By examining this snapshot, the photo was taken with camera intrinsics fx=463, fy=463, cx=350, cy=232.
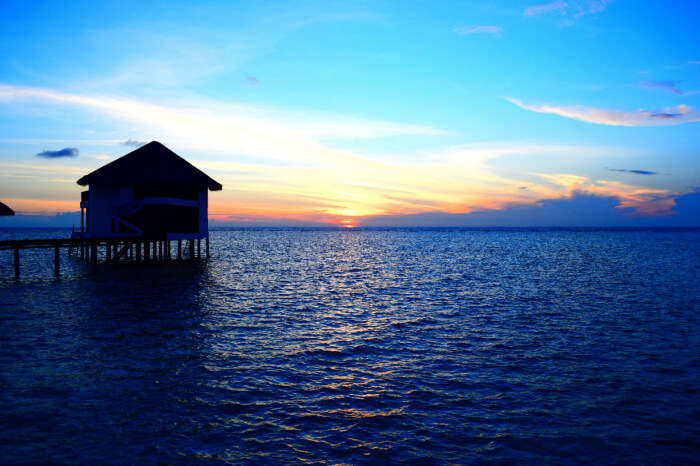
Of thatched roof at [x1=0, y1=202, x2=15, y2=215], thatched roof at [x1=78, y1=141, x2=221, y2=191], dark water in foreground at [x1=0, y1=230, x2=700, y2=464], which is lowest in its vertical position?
dark water in foreground at [x1=0, y1=230, x2=700, y2=464]

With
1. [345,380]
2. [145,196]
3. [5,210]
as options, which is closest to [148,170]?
[145,196]

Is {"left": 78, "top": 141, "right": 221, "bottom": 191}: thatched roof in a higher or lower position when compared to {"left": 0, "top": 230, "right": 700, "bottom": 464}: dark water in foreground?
higher

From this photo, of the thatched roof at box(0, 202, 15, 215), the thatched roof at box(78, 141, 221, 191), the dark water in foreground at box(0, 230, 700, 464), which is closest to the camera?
the dark water in foreground at box(0, 230, 700, 464)

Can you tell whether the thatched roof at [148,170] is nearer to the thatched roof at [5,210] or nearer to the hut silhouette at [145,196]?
the hut silhouette at [145,196]

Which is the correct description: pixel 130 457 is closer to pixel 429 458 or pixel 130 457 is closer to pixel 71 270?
pixel 429 458

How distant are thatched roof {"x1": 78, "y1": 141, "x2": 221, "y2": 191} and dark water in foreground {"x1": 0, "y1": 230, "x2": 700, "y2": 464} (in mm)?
14381

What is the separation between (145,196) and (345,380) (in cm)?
2992

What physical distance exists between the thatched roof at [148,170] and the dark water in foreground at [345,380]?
1438 centimetres

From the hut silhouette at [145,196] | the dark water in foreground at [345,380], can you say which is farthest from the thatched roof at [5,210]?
the dark water in foreground at [345,380]

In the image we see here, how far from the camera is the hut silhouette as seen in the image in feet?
114

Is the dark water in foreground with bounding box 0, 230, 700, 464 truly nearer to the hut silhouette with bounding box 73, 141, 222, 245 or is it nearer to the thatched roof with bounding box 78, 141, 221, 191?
the hut silhouette with bounding box 73, 141, 222, 245

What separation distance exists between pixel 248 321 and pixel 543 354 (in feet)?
33.0

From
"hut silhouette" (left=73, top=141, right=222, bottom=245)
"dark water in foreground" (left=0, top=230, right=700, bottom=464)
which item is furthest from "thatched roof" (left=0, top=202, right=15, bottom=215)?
"dark water in foreground" (left=0, top=230, right=700, bottom=464)

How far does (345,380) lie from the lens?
10727 mm
